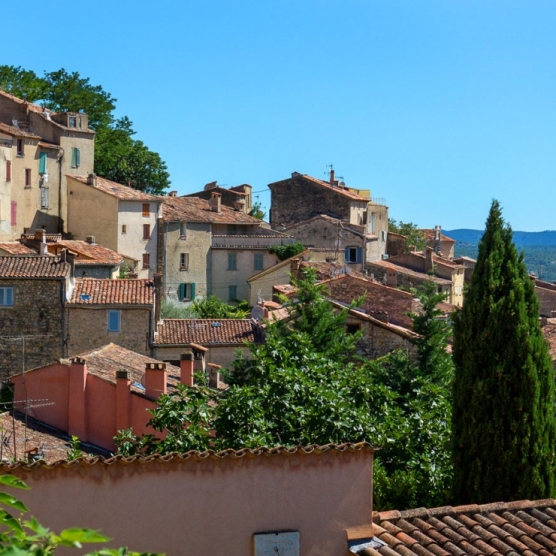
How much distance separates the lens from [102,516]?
30.8 ft

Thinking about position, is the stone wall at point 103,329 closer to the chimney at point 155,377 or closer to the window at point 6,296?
the window at point 6,296

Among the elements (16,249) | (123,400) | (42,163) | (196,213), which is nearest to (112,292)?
(16,249)

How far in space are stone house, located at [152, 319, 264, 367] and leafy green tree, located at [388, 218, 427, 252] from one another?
42.4 meters

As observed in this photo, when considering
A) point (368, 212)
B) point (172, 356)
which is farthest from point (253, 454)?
point (368, 212)

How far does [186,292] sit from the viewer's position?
6047 cm

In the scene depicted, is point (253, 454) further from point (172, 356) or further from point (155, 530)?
point (172, 356)

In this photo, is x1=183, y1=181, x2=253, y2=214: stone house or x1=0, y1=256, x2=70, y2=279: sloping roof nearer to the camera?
x1=0, y1=256, x2=70, y2=279: sloping roof

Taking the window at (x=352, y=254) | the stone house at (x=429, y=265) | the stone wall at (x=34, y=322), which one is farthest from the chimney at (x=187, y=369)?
the stone house at (x=429, y=265)

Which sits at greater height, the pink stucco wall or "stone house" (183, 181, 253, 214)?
"stone house" (183, 181, 253, 214)

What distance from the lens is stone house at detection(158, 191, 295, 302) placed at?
60.6 m

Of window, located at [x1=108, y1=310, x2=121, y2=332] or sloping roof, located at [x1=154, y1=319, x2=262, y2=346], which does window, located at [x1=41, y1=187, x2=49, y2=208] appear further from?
A: window, located at [x1=108, y1=310, x2=121, y2=332]

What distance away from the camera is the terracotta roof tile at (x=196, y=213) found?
61.2m

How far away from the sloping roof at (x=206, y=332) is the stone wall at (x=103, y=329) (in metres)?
0.74

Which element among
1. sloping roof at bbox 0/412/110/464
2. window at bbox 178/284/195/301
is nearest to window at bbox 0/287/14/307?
sloping roof at bbox 0/412/110/464
